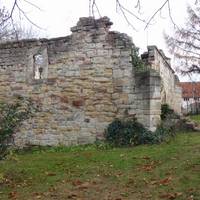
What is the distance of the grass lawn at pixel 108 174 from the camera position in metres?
8.88

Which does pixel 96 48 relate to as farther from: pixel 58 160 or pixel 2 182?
pixel 2 182

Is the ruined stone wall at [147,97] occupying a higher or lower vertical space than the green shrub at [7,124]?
higher

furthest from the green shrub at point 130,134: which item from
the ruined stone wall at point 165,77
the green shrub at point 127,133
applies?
the ruined stone wall at point 165,77

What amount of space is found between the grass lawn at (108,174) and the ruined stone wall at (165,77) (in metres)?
3.24

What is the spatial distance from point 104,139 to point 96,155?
5.43 ft

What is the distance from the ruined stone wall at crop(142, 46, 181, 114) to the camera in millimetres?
15748

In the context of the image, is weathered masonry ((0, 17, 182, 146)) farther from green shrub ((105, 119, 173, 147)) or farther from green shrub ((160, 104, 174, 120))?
green shrub ((160, 104, 174, 120))

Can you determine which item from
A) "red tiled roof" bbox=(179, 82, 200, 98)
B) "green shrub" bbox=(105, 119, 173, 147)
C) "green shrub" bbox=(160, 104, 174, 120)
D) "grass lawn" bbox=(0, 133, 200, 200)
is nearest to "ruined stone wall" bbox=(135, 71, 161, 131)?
"green shrub" bbox=(105, 119, 173, 147)

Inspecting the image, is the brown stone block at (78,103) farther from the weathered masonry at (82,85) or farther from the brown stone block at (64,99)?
the brown stone block at (64,99)

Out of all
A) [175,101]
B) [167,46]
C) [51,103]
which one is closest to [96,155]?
[51,103]

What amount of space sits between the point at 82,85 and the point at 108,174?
471cm

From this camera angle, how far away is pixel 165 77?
19094 millimetres

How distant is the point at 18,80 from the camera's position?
1565cm

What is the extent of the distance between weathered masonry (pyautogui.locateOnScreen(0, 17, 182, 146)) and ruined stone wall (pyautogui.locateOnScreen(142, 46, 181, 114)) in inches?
68.0
